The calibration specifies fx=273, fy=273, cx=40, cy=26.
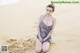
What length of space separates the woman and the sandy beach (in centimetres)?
2

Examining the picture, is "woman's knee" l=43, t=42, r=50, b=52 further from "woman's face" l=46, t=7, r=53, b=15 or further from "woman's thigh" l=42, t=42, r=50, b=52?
"woman's face" l=46, t=7, r=53, b=15

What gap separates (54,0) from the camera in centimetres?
159

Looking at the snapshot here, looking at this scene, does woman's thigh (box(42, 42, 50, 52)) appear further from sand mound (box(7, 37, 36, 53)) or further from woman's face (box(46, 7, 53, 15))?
woman's face (box(46, 7, 53, 15))

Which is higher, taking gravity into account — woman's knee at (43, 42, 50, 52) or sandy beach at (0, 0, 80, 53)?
sandy beach at (0, 0, 80, 53)

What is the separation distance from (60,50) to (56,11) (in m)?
0.23

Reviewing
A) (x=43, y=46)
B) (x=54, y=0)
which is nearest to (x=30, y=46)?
(x=43, y=46)

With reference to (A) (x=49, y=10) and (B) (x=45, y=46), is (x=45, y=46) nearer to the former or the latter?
(B) (x=45, y=46)

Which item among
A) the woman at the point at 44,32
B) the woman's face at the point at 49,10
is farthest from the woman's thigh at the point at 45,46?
the woman's face at the point at 49,10

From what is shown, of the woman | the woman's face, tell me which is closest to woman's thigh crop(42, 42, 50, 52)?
the woman

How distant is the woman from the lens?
1.62 meters

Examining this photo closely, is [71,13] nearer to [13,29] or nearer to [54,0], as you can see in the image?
[54,0]

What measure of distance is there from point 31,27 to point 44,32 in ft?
0.27

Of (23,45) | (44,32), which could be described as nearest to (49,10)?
(44,32)

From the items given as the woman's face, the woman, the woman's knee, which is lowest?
the woman's knee
